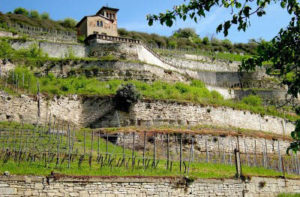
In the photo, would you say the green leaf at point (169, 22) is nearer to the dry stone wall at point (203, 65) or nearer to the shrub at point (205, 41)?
the dry stone wall at point (203, 65)

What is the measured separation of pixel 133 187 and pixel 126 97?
1955 centimetres

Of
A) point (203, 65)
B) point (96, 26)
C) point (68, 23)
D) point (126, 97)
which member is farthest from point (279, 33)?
point (68, 23)

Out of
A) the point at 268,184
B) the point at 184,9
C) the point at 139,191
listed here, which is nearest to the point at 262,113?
the point at 268,184

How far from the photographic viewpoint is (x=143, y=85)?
4181 cm

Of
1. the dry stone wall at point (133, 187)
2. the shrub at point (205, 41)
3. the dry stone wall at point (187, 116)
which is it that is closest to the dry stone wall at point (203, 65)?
the dry stone wall at point (187, 116)

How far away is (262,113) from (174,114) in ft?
41.3

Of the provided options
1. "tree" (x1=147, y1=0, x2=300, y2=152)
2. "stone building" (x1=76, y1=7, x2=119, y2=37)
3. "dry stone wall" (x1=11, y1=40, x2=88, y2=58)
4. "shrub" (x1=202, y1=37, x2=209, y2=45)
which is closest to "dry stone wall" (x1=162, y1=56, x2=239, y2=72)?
"stone building" (x1=76, y1=7, x2=119, y2=37)

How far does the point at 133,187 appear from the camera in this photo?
56.2 ft

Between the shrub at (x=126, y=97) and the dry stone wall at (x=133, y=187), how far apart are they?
17.0 metres

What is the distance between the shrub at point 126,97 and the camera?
36250 millimetres

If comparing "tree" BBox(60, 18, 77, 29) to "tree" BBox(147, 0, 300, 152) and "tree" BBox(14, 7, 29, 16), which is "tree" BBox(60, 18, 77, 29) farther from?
"tree" BBox(147, 0, 300, 152)

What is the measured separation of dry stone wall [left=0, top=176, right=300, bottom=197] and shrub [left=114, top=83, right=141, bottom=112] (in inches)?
668

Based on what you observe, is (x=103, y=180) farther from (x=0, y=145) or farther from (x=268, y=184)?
(x=268, y=184)

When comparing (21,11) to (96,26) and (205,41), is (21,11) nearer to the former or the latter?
(96,26)
